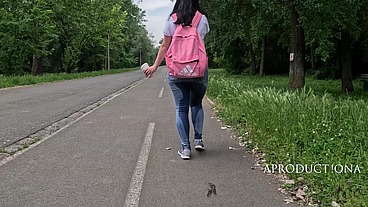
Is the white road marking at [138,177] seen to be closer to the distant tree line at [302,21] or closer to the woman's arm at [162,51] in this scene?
the woman's arm at [162,51]

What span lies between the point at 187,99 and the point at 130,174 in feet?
4.47

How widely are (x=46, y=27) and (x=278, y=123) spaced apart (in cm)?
3461

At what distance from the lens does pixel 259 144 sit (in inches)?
238

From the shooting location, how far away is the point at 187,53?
5.00 meters

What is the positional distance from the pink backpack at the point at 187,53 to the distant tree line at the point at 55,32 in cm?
3325

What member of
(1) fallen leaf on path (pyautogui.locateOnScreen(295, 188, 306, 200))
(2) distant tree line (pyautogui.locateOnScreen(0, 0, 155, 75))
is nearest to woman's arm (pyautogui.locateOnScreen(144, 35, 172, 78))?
(1) fallen leaf on path (pyautogui.locateOnScreen(295, 188, 306, 200))

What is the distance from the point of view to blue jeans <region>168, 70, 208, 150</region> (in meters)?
5.31

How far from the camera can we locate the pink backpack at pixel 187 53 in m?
5.01

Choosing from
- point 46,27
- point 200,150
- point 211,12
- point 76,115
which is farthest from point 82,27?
point 200,150

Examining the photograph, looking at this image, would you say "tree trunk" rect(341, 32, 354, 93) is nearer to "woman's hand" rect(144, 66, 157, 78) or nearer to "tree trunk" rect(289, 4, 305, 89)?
"tree trunk" rect(289, 4, 305, 89)

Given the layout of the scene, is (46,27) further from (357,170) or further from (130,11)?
(130,11)

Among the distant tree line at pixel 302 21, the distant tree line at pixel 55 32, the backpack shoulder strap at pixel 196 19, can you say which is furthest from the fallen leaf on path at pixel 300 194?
the distant tree line at pixel 55 32

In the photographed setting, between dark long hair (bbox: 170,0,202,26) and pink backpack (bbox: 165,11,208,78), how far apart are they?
0.21 ft

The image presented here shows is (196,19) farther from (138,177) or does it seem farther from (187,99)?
(138,177)
